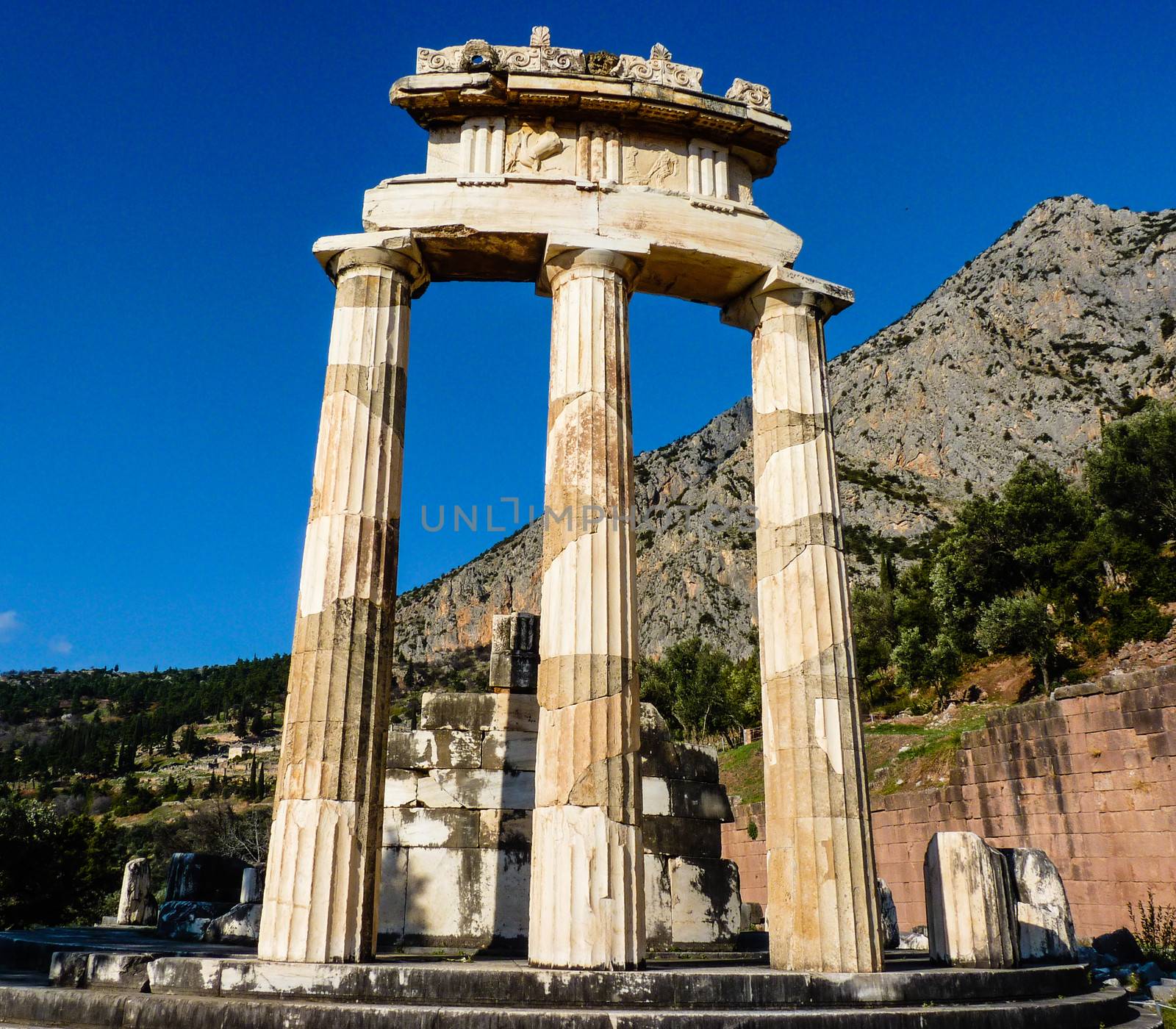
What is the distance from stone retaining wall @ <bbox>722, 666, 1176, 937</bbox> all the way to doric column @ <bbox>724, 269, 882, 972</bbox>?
39.9 feet

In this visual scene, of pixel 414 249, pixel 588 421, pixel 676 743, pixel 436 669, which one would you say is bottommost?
pixel 676 743

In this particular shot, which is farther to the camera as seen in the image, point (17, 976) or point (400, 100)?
point (400, 100)

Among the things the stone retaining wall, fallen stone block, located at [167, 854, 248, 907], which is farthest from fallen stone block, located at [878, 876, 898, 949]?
fallen stone block, located at [167, 854, 248, 907]

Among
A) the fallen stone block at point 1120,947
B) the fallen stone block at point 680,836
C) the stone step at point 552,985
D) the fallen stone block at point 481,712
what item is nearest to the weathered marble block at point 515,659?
the fallen stone block at point 481,712

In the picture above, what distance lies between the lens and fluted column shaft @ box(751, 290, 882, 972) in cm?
1059

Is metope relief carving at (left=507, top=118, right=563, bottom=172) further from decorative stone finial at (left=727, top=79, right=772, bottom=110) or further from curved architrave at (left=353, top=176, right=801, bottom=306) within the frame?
decorative stone finial at (left=727, top=79, right=772, bottom=110)

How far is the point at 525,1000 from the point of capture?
28.8 feet

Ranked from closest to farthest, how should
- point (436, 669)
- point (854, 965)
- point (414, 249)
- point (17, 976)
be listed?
1. point (854, 965)
2. point (17, 976)
3. point (414, 249)
4. point (436, 669)

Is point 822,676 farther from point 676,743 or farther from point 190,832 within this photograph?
point 190,832

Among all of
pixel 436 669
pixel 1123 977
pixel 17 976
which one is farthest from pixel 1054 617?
pixel 436 669

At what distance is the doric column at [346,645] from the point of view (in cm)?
1008

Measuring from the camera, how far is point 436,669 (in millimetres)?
107875

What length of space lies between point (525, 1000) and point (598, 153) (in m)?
11.1

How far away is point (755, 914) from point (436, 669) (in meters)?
86.2
